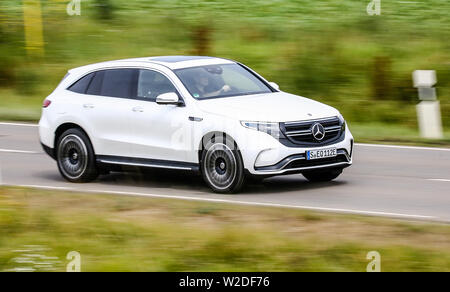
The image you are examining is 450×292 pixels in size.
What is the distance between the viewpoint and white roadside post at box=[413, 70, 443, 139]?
17391mm

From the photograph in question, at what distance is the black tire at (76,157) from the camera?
13.4 m

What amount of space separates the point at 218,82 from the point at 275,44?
38.3 ft

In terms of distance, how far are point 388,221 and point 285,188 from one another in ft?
8.84

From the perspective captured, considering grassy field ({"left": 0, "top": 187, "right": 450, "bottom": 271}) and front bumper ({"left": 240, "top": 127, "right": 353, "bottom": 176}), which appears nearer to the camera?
grassy field ({"left": 0, "top": 187, "right": 450, "bottom": 271})

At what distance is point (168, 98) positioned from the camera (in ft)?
40.5

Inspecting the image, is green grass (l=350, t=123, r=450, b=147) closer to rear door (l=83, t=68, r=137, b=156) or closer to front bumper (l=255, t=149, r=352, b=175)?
front bumper (l=255, t=149, r=352, b=175)

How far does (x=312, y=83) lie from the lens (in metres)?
20.9

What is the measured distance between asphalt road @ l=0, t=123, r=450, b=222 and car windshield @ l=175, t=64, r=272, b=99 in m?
1.11

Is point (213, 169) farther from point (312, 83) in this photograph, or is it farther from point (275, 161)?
point (312, 83)

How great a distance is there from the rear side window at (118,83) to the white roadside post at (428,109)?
251 inches

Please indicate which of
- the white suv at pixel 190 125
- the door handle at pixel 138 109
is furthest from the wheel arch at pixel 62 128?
the door handle at pixel 138 109

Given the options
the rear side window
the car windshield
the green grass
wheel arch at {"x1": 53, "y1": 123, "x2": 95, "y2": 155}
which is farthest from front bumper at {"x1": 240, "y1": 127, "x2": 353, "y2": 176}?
the green grass

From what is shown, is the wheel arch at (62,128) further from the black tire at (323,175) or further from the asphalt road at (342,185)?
the black tire at (323,175)
